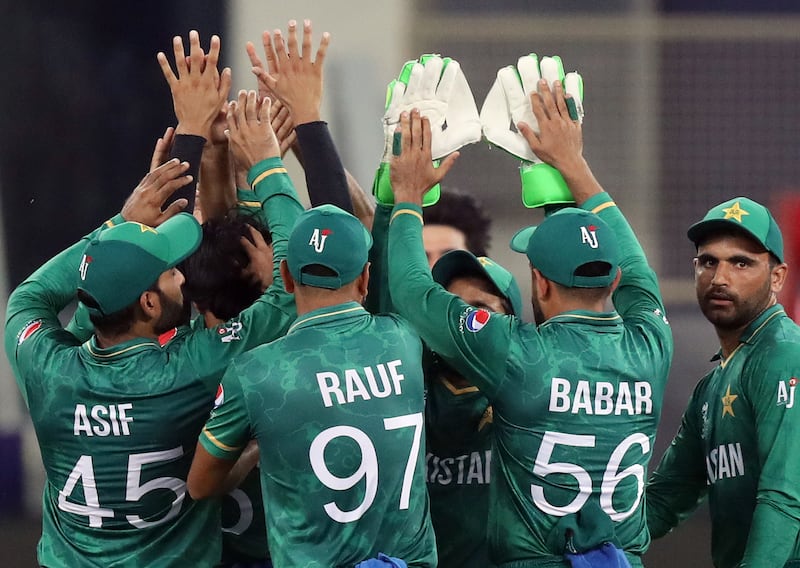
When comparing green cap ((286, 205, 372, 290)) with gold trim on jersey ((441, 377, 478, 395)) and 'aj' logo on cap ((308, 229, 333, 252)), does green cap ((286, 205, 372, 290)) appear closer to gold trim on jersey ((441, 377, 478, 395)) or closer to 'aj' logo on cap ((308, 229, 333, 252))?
'aj' logo on cap ((308, 229, 333, 252))

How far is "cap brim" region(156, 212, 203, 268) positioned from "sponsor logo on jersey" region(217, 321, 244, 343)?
228 mm

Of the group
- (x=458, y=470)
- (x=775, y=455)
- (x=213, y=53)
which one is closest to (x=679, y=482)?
(x=775, y=455)

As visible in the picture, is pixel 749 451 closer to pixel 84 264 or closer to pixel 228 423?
pixel 228 423

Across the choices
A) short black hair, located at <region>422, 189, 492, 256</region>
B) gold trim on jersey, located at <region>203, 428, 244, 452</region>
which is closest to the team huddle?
gold trim on jersey, located at <region>203, 428, 244, 452</region>

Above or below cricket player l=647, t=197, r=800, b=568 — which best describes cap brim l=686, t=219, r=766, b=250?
above

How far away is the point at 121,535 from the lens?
3510 millimetres

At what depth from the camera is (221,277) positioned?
3.88m

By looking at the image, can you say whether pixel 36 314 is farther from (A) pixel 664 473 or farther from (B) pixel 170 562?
(A) pixel 664 473

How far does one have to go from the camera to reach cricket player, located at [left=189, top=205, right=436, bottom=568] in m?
3.20

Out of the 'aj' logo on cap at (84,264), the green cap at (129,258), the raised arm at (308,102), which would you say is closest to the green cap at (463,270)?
the raised arm at (308,102)

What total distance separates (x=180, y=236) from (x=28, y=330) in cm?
55

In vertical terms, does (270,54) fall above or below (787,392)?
above

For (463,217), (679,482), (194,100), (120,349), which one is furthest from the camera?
(463,217)

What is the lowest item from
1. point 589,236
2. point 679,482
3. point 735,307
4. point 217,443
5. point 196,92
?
point 679,482
